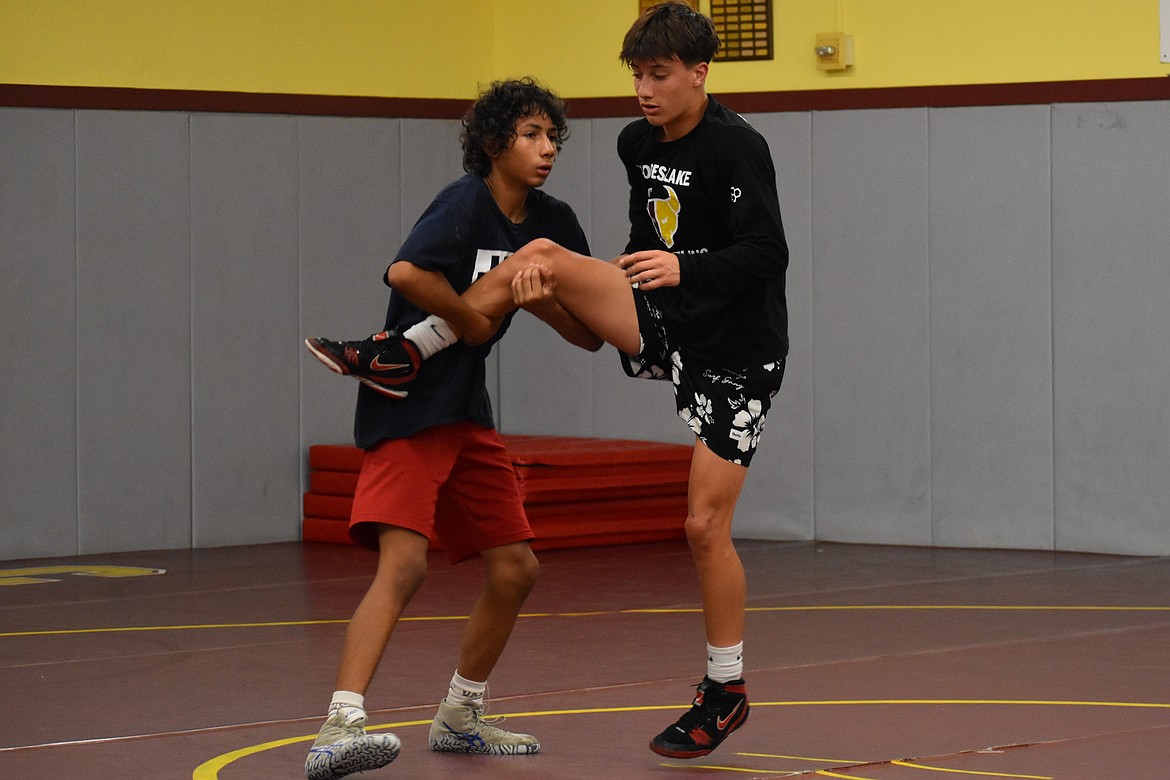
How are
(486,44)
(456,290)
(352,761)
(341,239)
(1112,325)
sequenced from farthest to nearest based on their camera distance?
(486,44) → (341,239) → (1112,325) → (456,290) → (352,761)

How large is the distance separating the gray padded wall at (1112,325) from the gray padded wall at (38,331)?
5.24m

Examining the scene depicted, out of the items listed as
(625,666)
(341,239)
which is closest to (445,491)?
(625,666)

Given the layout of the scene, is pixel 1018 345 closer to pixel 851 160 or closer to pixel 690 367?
pixel 851 160

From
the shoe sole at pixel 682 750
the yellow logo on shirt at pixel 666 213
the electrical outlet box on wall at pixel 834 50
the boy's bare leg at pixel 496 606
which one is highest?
the electrical outlet box on wall at pixel 834 50

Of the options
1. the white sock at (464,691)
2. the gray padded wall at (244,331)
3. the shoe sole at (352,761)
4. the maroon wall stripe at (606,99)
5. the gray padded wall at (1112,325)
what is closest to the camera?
the shoe sole at (352,761)

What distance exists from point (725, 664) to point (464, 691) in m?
0.71

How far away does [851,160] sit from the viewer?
980 centimetres

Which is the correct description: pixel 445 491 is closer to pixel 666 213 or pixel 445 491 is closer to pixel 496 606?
pixel 496 606

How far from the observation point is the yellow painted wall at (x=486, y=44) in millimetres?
9328

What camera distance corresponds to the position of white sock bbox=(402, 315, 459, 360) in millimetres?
4484

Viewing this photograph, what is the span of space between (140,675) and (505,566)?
6.08ft

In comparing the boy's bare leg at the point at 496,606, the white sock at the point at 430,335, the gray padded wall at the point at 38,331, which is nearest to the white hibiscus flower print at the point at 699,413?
the boy's bare leg at the point at 496,606

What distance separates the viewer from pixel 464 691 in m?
4.68

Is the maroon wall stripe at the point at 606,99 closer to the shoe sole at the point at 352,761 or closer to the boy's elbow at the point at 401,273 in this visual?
the boy's elbow at the point at 401,273
